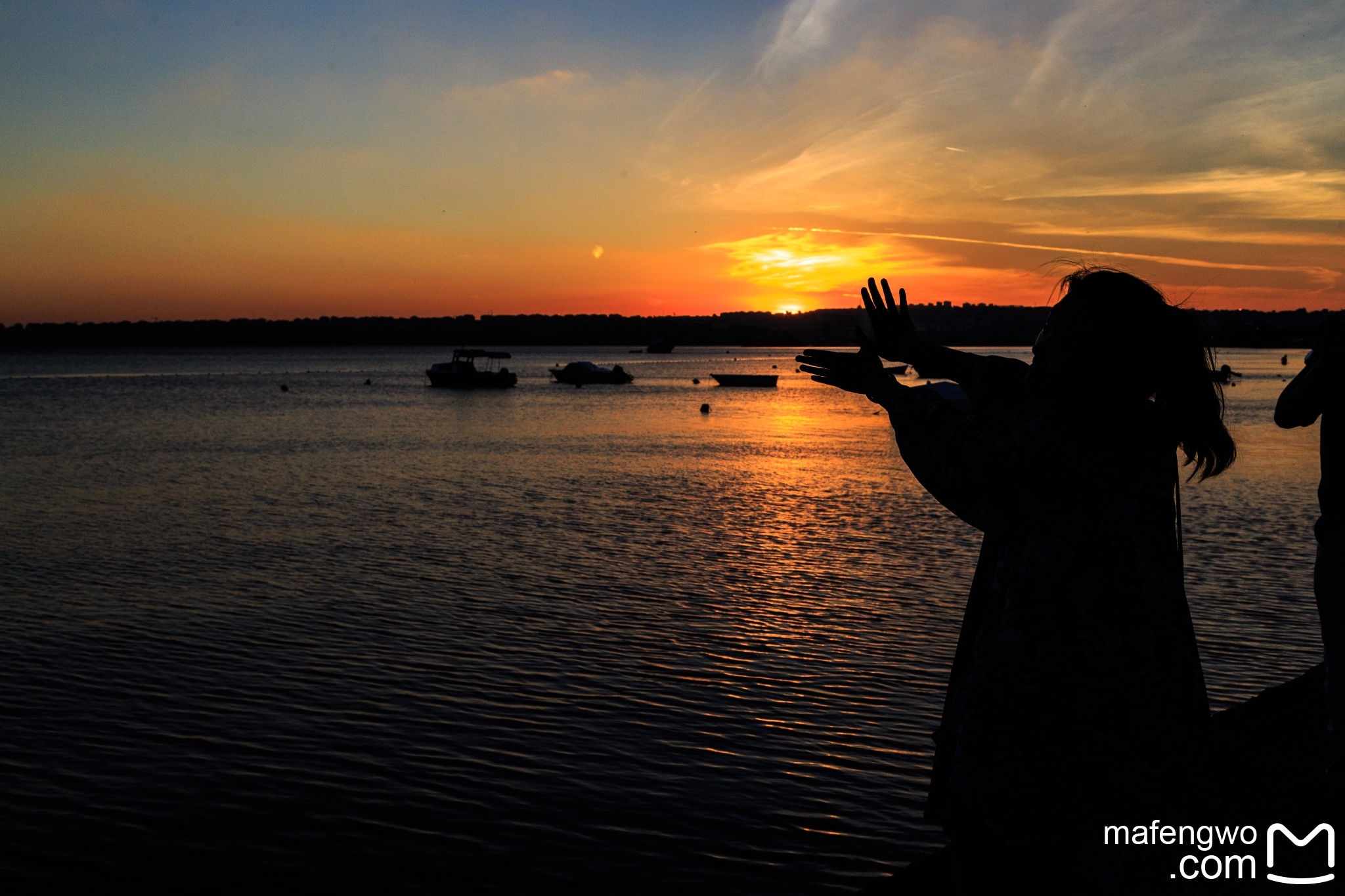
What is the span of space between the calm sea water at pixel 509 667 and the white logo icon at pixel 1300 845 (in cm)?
302

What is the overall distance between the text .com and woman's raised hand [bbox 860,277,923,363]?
1461 millimetres

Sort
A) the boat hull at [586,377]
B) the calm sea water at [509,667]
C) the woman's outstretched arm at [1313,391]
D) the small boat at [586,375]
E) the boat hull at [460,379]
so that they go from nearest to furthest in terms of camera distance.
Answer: the woman's outstretched arm at [1313,391], the calm sea water at [509,667], the boat hull at [460,379], the boat hull at [586,377], the small boat at [586,375]

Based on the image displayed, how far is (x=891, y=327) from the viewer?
318 cm

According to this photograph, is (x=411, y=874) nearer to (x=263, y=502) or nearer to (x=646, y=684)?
(x=646, y=684)

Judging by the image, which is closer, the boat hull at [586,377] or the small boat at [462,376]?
the small boat at [462,376]

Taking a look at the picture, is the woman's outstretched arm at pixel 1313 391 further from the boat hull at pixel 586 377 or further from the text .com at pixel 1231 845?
the boat hull at pixel 586 377

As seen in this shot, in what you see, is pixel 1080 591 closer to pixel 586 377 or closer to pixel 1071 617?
pixel 1071 617

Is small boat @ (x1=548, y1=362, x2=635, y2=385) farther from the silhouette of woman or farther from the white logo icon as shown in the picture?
the silhouette of woman

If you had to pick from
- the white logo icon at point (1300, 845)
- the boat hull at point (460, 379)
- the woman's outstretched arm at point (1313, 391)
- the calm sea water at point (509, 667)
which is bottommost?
the calm sea water at point (509, 667)

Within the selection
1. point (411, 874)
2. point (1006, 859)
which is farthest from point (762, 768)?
point (1006, 859)

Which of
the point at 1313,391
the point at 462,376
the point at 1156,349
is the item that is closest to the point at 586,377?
the point at 462,376

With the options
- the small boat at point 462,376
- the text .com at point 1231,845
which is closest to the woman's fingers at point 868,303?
the text .com at point 1231,845

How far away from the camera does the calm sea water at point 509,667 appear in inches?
306

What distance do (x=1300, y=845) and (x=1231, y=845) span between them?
3.09ft
